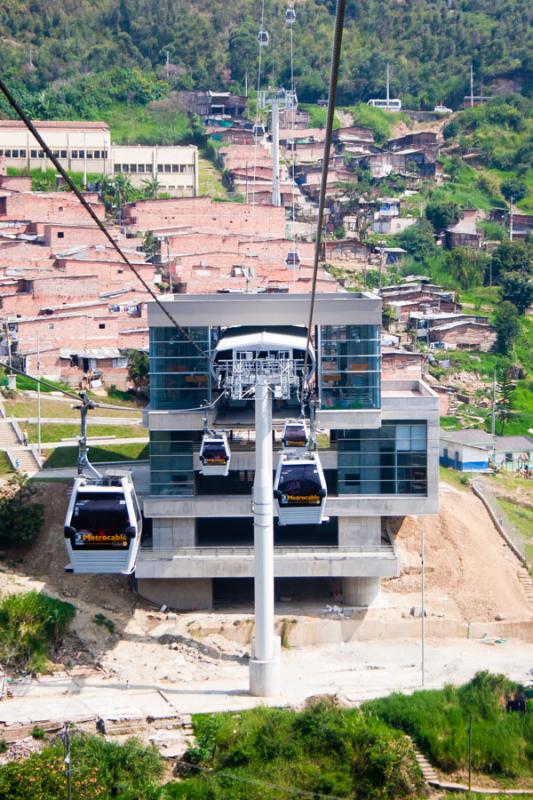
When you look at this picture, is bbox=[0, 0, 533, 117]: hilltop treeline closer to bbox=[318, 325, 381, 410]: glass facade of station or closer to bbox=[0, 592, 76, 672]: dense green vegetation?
bbox=[318, 325, 381, 410]: glass facade of station

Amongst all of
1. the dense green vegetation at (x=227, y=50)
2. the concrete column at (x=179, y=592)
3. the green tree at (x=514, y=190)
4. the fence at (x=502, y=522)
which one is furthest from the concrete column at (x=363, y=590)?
the dense green vegetation at (x=227, y=50)

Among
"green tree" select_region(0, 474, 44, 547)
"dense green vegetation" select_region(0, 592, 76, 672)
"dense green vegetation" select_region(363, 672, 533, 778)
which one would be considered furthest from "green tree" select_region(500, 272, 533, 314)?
"dense green vegetation" select_region(363, 672, 533, 778)

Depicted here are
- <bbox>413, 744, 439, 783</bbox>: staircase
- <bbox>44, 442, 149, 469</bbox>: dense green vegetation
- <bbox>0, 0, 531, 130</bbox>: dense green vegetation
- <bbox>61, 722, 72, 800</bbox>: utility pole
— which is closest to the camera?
<bbox>61, 722, 72, 800</bbox>: utility pole

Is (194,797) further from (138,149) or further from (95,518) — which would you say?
(138,149)

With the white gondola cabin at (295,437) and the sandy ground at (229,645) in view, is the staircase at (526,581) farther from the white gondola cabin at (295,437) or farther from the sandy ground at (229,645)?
the white gondola cabin at (295,437)

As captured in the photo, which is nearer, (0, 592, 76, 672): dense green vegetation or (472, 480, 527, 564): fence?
(0, 592, 76, 672): dense green vegetation

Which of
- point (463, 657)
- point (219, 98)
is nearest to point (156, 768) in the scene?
point (463, 657)
